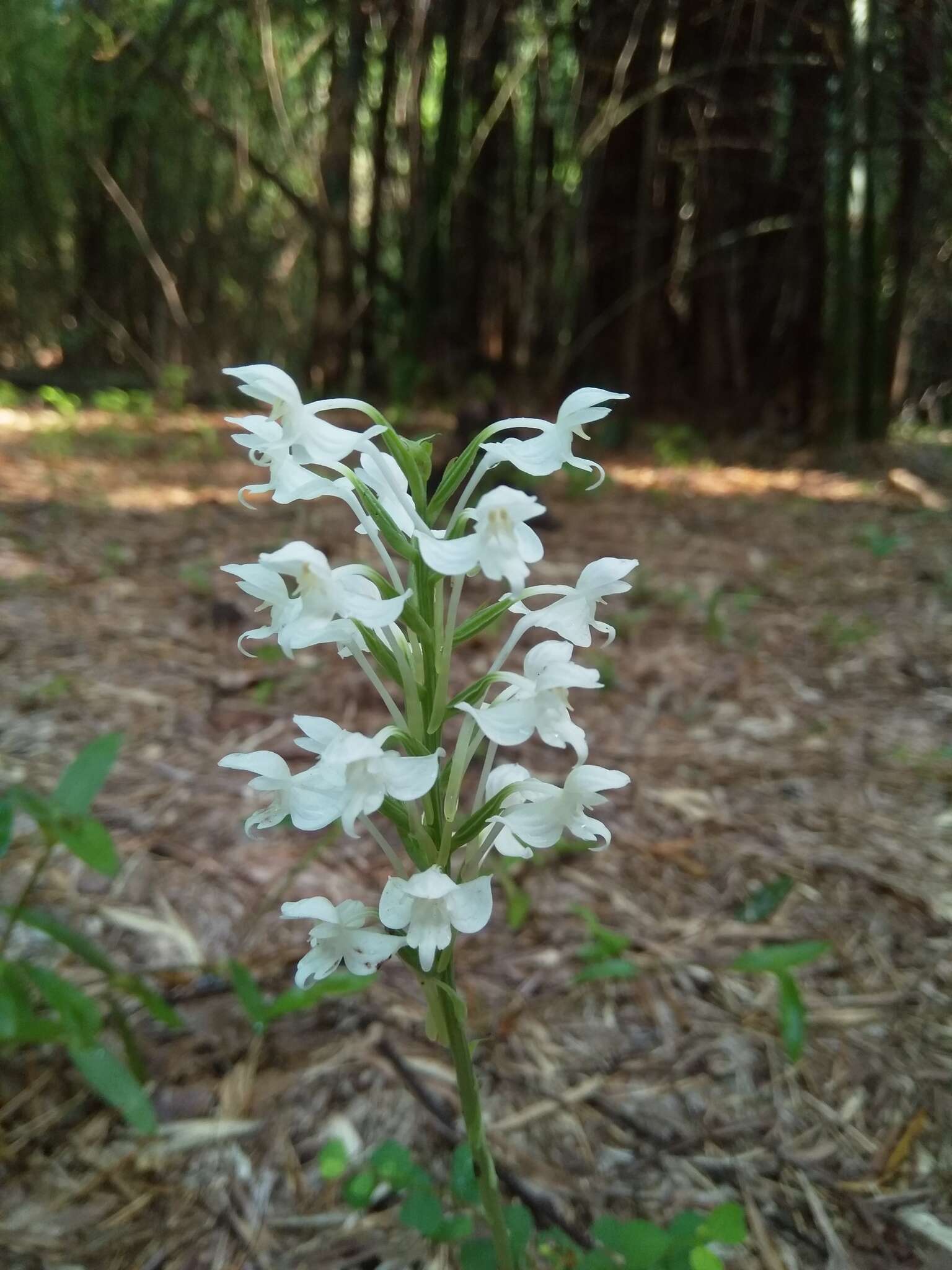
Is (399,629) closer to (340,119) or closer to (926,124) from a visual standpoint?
(926,124)

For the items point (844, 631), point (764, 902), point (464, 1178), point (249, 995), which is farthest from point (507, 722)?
point (844, 631)

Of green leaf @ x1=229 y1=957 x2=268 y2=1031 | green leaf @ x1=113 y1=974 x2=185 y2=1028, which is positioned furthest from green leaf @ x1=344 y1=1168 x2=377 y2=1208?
green leaf @ x1=113 y1=974 x2=185 y2=1028

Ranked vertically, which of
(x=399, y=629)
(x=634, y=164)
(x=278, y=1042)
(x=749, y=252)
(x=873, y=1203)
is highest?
(x=634, y=164)

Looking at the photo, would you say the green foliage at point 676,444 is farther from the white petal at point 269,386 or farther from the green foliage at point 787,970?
the white petal at point 269,386

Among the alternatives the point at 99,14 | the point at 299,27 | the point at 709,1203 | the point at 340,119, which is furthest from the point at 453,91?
the point at 709,1203

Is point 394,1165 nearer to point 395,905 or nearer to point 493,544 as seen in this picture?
point 395,905

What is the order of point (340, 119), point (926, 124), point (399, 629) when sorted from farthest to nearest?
point (340, 119) < point (926, 124) < point (399, 629)

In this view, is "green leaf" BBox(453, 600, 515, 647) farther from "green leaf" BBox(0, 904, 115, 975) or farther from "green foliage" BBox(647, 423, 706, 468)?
"green foliage" BBox(647, 423, 706, 468)
